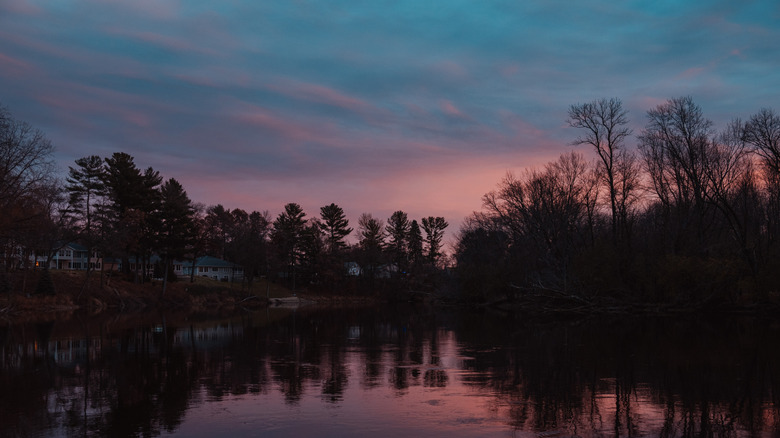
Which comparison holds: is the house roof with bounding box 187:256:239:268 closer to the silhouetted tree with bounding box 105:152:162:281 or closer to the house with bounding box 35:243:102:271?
the house with bounding box 35:243:102:271

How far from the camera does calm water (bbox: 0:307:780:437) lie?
10758 mm

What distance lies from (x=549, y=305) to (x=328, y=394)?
45447 mm

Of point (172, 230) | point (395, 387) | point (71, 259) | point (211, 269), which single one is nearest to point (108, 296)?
point (172, 230)

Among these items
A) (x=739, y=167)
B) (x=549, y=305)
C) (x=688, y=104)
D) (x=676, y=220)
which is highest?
(x=688, y=104)

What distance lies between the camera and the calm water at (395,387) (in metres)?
10.8

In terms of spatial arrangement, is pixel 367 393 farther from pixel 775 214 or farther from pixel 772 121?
pixel 775 214

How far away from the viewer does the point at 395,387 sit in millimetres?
14992

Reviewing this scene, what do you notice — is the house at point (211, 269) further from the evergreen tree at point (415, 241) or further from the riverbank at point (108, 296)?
the evergreen tree at point (415, 241)

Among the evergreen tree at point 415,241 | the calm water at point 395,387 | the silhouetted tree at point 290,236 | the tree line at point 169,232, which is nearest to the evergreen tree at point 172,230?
the tree line at point 169,232

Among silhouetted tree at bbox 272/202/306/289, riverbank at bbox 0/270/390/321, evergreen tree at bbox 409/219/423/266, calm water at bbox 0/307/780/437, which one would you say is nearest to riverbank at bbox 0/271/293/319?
riverbank at bbox 0/270/390/321

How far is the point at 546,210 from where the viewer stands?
202 ft

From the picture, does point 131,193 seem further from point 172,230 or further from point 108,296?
point 108,296

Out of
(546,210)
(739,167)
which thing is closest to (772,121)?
(739,167)

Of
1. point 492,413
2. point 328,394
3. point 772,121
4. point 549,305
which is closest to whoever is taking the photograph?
point 492,413
